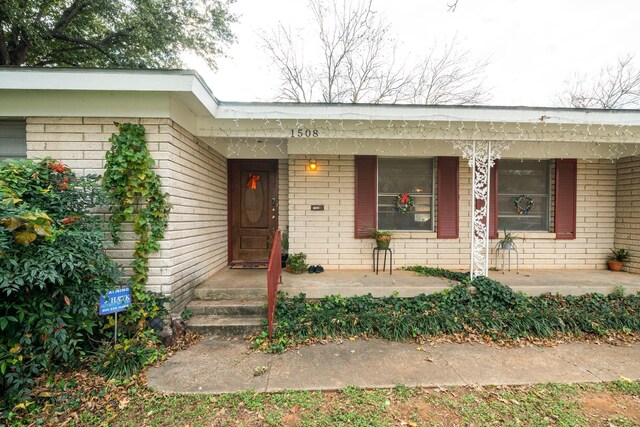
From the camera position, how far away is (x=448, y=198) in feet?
16.6

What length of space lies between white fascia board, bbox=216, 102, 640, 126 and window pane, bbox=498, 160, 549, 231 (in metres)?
1.60

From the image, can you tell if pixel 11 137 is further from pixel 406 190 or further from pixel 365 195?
pixel 406 190

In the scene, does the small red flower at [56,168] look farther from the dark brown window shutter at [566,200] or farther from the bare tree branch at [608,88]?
the bare tree branch at [608,88]

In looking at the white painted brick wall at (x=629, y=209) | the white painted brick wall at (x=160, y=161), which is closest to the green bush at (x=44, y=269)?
the white painted brick wall at (x=160, y=161)

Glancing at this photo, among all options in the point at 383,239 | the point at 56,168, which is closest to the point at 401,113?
the point at 383,239

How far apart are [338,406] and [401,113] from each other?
3.45 m

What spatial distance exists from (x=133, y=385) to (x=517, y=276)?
5.60 meters

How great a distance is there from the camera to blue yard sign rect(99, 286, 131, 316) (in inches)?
104

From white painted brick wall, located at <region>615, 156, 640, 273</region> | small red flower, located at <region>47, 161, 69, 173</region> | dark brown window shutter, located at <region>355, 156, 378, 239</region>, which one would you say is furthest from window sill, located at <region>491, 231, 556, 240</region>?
small red flower, located at <region>47, 161, 69, 173</region>

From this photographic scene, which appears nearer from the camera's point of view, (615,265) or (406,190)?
(615,265)

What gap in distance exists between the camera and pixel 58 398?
7.37 ft

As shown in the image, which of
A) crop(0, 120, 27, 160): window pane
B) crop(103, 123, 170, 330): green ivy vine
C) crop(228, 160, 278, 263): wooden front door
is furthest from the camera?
crop(228, 160, 278, 263): wooden front door

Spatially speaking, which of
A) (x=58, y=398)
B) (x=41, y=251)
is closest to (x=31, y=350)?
(x=58, y=398)

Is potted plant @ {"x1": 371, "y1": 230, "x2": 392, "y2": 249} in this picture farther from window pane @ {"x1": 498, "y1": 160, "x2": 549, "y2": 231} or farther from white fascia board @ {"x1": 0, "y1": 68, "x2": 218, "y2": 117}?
white fascia board @ {"x1": 0, "y1": 68, "x2": 218, "y2": 117}
